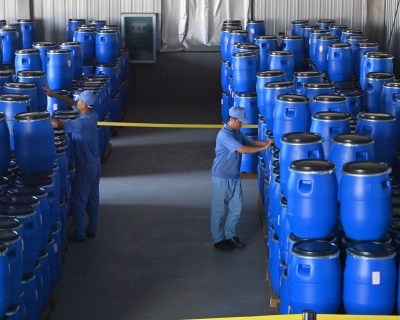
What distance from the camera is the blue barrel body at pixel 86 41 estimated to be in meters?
15.0

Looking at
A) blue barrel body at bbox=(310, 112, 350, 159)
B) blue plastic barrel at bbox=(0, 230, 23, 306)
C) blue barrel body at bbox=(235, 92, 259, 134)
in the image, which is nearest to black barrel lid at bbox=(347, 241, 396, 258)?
blue barrel body at bbox=(310, 112, 350, 159)

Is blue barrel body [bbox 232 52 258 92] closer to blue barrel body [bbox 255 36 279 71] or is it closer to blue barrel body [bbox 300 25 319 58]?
blue barrel body [bbox 255 36 279 71]

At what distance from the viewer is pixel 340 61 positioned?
37.8 feet

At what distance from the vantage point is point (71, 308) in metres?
7.76

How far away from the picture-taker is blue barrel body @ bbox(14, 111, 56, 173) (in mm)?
7832

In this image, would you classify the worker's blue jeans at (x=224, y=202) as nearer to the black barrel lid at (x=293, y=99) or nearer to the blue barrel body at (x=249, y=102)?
the black barrel lid at (x=293, y=99)

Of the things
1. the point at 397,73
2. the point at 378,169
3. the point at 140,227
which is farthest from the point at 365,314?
the point at 397,73

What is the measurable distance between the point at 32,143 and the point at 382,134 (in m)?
3.62

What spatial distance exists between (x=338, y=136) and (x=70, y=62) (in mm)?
5928

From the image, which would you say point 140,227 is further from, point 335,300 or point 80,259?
point 335,300

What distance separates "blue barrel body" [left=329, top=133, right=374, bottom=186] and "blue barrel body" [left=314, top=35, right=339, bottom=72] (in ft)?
20.4

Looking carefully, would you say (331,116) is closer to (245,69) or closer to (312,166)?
(312,166)

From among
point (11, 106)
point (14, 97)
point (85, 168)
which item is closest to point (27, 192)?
point (11, 106)

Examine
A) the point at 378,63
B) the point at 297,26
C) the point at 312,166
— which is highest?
the point at 297,26
